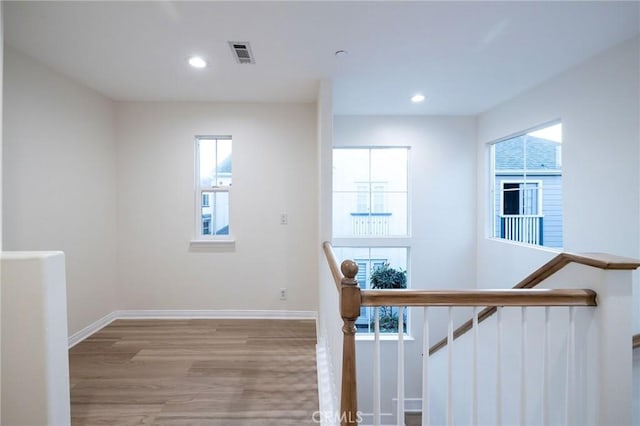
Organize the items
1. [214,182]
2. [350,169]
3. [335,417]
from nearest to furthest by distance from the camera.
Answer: [335,417]
[214,182]
[350,169]

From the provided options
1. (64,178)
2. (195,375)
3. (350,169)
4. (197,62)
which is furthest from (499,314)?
(64,178)

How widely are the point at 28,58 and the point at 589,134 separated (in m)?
4.68

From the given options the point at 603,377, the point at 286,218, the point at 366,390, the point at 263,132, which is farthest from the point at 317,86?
the point at 366,390

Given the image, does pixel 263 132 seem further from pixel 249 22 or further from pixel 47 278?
pixel 47 278

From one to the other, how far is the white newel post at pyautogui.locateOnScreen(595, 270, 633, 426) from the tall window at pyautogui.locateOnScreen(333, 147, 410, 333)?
9.10ft

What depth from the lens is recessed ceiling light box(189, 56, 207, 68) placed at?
7.75 feet

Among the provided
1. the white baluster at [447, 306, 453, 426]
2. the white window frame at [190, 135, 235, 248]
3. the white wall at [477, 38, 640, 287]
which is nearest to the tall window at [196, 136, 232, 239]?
the white window frame at [190, 135, 235, 248]

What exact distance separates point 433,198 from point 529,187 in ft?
3.56

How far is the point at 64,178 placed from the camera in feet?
8.84

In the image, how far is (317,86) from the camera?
9.56 feet

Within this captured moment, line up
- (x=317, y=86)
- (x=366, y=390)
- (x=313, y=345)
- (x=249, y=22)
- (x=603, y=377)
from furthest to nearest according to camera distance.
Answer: (x=366, y=390) < (x=317, y=86) < (x=313, y=345) < (x=249, y=22) < (x=603, y=377)

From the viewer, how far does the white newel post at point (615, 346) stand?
1267mm

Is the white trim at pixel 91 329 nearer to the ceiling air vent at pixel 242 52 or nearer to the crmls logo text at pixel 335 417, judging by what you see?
the crmls logo text at pixel 335 417

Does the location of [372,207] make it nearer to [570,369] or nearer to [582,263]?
[582,263]
